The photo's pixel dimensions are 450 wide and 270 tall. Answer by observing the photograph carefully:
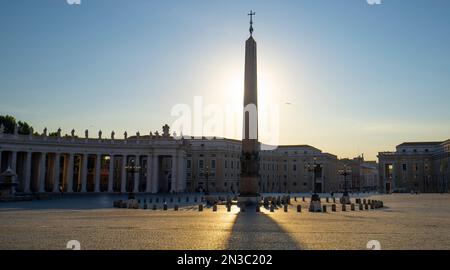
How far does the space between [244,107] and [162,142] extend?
47.6 metres

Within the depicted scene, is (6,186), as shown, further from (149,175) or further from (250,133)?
(149,175)

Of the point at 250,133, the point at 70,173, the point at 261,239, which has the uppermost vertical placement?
the point at 250,133

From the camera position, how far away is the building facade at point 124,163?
72.4m

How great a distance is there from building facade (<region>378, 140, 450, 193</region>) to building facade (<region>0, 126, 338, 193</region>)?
21504mm

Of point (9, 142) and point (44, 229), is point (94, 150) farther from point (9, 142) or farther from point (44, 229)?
point (44, 229)

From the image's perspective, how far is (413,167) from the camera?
412 ft

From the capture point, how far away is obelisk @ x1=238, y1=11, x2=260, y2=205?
39.5 metres

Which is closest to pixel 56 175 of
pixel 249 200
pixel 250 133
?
pixel 249 200

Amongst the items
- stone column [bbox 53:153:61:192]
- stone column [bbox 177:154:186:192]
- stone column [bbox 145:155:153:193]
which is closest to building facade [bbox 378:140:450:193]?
stone column [bbox 177:154:186:192]

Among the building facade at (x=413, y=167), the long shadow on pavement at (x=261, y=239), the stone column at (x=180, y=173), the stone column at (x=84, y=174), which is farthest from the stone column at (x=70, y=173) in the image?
the building facade at (x=413, y=167)

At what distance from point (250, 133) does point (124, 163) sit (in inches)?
1736

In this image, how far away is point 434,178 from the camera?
12312 centimetres
